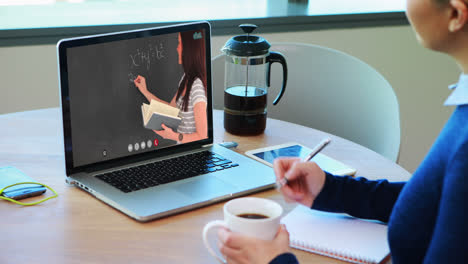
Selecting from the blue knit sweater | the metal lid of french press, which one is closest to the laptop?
the metal lid of french press

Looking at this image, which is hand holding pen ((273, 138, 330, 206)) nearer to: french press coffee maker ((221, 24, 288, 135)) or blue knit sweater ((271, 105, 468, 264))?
blue knit sweater ((271, 105, 468, 264))

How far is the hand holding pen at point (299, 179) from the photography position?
1.01 m

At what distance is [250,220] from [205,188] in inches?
13.8

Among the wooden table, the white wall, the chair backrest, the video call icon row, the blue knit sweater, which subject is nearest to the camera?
the blue knit sweater

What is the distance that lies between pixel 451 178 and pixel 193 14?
1.76 meters

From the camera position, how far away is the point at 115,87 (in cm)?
120

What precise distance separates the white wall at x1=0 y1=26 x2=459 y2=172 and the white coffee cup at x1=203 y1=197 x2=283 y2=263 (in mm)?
1543

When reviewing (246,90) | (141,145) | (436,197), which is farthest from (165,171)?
(436,197)

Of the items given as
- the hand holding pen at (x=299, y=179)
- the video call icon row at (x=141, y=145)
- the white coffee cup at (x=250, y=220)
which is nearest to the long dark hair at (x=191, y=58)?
the video call icon row at (x=141, y=145)

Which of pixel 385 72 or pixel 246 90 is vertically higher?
pixel 246 90

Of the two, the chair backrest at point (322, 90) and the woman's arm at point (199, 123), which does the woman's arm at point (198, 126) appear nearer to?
the woman's arm at point (199, 123)

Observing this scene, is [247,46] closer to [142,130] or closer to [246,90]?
[246,90]

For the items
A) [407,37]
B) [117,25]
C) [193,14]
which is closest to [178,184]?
[117,25]

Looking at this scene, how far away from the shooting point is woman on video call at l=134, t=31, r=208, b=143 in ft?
4.24
